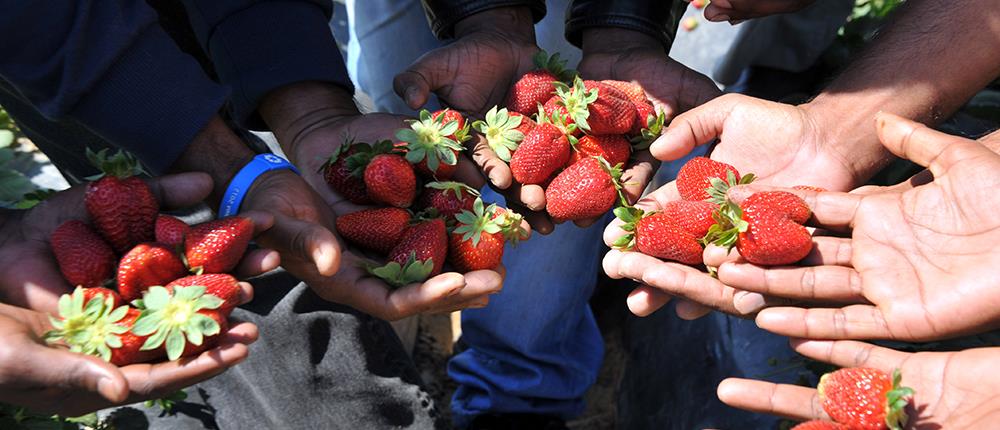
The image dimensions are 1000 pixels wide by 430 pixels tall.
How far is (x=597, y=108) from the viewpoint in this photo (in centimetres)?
227

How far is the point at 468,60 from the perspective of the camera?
255 centimetres

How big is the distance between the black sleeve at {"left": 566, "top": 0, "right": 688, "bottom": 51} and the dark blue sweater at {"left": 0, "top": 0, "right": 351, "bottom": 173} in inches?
36.7

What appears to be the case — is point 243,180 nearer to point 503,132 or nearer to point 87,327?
point 87,327

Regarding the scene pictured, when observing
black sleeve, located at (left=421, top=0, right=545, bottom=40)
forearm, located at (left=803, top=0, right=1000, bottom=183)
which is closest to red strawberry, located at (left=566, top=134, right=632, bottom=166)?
forearm, located at (left=803, top=0, right=1000, bottom=183)

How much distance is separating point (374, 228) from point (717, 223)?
3.04ft

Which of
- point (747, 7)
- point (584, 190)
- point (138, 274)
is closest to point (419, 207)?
point (584, 190)

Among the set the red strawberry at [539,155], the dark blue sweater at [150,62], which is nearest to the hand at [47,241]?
the dark blue sweater at [150,62]

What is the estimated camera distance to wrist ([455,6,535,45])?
107 inches

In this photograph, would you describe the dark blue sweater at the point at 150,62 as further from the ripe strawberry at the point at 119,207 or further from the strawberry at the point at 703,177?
the strawberry at the point at 703,177

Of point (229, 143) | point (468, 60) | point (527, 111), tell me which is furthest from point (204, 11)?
point (527, 111)

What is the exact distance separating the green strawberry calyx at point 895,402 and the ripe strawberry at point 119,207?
1760 mm

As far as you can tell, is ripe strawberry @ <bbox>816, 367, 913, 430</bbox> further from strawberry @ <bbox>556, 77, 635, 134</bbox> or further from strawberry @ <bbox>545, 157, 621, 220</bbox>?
strawberry @ <bbox>556, 77, 635, 134</bbox>

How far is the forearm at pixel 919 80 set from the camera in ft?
7.39

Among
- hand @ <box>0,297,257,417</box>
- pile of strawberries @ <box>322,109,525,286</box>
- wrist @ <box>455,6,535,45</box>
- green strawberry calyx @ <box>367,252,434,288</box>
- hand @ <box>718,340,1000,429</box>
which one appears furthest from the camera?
wrist @ <box>455,6,535,45</box>
